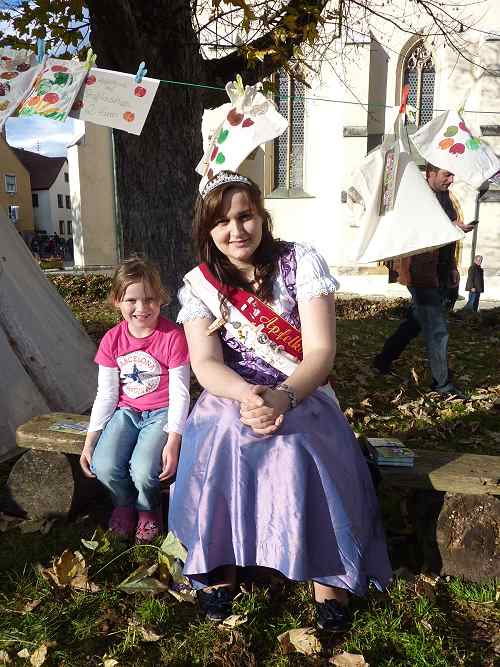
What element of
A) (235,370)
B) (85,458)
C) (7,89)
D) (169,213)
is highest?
(7,89)

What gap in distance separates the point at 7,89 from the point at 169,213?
1.48 metres

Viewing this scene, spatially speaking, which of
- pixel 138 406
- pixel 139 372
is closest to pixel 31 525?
pixel 138 406

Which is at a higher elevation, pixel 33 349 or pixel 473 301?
pixel 33 349

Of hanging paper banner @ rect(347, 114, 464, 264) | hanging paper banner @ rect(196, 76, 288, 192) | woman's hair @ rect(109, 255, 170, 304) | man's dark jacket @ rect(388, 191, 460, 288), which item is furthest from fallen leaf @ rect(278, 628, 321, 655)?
man's dark jacket @ rect(388, 191, 460, 288)

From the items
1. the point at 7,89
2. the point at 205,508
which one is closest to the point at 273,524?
the point at 205,508

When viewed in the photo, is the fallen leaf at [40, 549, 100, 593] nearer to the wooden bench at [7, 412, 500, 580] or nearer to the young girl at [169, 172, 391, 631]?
the young girl at [169, 172, 391, 631]

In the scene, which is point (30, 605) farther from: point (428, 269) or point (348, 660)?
point (428, 269)

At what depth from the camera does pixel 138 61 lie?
4340mm

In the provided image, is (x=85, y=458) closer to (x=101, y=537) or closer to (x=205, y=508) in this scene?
(x=101, y=537)

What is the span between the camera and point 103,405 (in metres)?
2.79

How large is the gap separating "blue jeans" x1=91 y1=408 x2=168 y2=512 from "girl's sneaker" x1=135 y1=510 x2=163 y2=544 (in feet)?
0.12

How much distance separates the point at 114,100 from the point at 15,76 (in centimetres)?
82

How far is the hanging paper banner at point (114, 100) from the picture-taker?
3.55 m

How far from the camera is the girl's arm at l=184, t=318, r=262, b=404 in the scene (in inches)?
86.7
